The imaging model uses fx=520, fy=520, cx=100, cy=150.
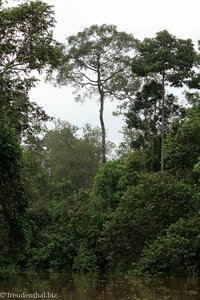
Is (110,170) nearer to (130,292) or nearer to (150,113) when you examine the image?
(150,113)

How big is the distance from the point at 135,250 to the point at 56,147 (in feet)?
93.5

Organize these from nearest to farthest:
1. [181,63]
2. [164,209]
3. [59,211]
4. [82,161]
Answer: [164,209], [181,63], [59,211], [82,161]

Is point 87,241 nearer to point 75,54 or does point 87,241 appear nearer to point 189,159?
point 189,159

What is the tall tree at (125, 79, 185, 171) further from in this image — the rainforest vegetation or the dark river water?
the dark river water

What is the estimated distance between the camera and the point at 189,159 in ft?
78.8

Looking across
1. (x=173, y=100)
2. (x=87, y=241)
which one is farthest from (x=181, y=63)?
(x=87, y=241)

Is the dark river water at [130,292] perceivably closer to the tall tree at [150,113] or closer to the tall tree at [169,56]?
the tall tree at [169,56]

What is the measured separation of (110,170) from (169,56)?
7.40 metres

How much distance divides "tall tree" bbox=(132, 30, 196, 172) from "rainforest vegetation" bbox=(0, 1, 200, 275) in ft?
0.18

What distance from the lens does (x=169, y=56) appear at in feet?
89.2

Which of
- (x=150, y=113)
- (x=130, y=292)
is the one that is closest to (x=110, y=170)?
(x=150, y=113)

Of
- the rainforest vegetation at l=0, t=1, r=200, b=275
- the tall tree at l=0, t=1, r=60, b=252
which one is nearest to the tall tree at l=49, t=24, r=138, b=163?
the rainforest vegetation at l=0, t=1, r=200, b=275

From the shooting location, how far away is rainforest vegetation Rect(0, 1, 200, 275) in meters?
13.2

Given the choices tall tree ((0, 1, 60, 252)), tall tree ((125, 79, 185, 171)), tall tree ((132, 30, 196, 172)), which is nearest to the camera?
tall tree ((0, 1, 60, 252))
